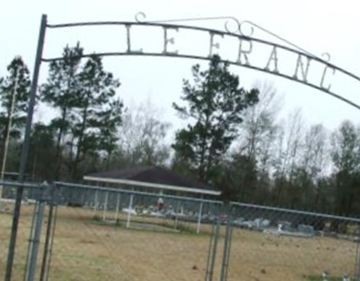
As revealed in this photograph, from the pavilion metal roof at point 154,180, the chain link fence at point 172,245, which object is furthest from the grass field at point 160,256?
the pavilion metal roof at point 154,180

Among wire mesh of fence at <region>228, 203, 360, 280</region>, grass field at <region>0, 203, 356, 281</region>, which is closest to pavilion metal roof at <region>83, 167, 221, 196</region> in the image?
grass field at <region>0, 203, 356, 281</region>

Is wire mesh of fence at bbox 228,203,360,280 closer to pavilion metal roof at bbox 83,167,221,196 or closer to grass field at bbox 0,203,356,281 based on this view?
grass field at bbox 0,203,356,281

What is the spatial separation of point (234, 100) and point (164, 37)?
2335 inches

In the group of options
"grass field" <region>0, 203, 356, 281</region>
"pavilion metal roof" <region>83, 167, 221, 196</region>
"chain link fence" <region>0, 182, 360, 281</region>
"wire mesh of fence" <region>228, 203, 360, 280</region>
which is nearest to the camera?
"chain link fence" <region>0, 182, 360, 281</region>

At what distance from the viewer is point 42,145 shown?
6781cm

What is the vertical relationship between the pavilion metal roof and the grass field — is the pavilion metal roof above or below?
above

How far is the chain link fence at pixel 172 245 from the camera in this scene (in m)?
10.7

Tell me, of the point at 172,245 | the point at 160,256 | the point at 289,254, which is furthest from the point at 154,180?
the point at 160,256

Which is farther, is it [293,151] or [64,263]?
[293,151]

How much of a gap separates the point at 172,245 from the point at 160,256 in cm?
381

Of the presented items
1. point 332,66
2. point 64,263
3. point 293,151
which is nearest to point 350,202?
point 293,151

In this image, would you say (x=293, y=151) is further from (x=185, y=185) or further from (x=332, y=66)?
(x=332, y=66)

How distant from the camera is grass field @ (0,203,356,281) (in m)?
15.7

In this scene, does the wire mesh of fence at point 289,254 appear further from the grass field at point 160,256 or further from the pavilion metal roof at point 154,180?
the pavilion metal roof at point 154,180
